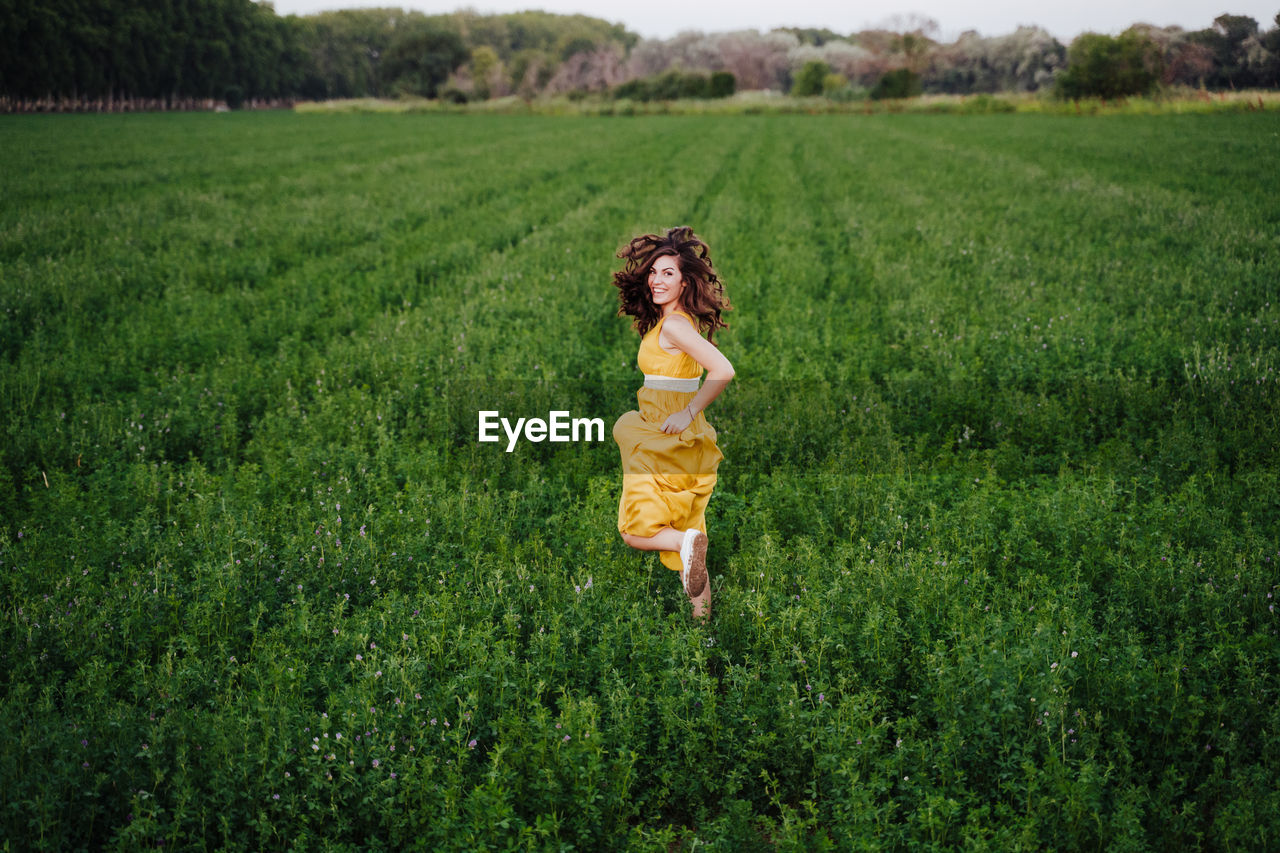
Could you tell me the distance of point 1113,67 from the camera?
58500 mm

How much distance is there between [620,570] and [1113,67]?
2721 inches

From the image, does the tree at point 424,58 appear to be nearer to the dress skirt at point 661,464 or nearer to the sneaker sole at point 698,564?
the dress skirt at point 661,464

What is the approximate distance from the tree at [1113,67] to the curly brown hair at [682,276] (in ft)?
216

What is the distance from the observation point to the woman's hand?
12.2 feet

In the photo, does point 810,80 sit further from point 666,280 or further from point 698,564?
point 698,564

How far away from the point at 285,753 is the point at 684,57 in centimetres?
18145

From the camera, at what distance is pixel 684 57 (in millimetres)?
167125

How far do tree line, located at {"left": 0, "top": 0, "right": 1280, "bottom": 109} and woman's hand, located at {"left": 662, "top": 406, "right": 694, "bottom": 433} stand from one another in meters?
38.0

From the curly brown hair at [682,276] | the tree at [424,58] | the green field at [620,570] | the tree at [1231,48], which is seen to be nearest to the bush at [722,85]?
the tree at [424,58]

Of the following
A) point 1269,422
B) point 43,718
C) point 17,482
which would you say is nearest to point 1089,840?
point 43,718

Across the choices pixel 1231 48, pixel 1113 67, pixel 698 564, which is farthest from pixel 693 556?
pixel 1113 67

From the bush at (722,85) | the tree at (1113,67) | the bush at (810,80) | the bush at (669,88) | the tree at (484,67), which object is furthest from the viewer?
the tree at (484,67)

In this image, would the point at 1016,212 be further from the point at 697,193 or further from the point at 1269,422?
the point at 1269,422

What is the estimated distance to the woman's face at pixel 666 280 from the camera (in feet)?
12.5
